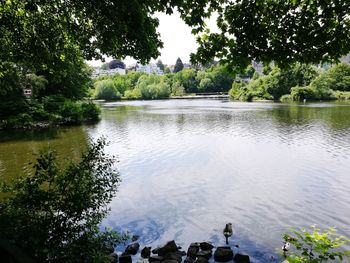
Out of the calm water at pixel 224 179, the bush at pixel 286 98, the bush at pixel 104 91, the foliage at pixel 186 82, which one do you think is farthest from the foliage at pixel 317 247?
the foliage at pixel 186 82

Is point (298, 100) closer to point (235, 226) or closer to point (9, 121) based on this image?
point (9, 121)

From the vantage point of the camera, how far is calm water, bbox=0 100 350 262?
45.7 feet

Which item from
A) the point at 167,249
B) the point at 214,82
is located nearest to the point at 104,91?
the point at 214,82

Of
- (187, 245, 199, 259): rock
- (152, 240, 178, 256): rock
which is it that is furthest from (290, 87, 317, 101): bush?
(152, 240, 178, 256): rock

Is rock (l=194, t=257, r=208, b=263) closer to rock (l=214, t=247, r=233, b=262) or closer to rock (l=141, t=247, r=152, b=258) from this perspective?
rock (l=214, t=247, r=233, b=262)

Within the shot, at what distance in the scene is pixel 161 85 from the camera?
462 ft

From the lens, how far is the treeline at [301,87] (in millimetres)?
93562

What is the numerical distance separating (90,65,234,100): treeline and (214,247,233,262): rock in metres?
124

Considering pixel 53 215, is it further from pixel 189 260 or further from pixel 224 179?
pixel 224 179

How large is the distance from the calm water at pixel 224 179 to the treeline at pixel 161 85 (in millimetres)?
96516

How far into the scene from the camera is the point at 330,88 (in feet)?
331

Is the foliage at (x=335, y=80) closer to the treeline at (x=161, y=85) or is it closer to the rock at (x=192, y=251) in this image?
the treeline at (x=161, y=85)

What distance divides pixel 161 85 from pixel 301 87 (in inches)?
2559

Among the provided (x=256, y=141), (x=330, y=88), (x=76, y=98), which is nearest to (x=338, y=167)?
(x=256, y=141)
